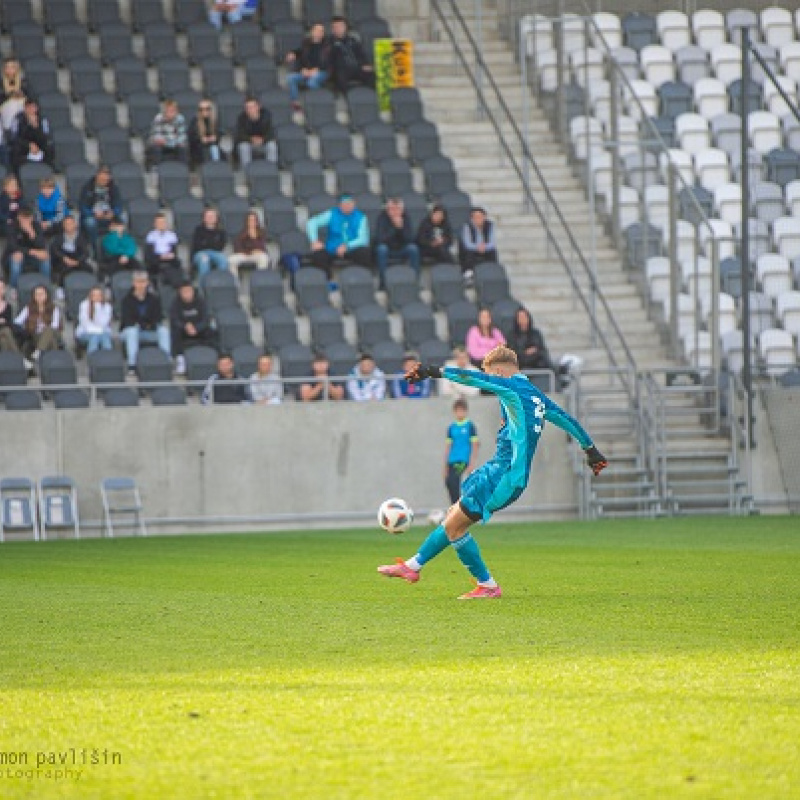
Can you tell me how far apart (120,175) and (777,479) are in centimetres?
1169

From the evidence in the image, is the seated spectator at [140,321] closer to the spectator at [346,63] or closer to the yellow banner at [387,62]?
the spectator at [346,63]

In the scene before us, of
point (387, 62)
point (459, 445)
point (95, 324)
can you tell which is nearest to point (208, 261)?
point (95, 324)

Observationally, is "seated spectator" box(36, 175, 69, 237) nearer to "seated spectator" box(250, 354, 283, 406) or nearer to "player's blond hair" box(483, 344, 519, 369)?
"seated spectator" box(250, 354, 283, 406)

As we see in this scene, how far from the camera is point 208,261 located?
29.9m

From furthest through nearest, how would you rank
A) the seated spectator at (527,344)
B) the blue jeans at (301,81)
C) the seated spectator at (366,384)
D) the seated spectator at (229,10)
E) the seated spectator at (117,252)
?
the seated spectator at (229,10), the blue jeans at (301,81), the seated spectator at (117,252), the seated spectator at (527,344), the seated spectator at (366,384)

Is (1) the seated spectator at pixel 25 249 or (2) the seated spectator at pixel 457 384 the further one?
(1) the seated spectator at pixel 25 249

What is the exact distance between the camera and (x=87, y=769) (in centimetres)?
694

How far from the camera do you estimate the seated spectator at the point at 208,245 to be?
2984 cm

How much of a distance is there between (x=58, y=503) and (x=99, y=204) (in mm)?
5316

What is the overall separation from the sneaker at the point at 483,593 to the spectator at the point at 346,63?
2185cm

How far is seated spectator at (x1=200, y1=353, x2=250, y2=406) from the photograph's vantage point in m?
27.8

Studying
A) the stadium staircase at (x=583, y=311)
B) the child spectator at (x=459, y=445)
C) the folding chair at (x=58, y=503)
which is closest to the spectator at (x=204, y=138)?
the stadium staircase at (x=583, y=311)

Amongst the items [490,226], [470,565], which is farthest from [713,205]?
[470,565]

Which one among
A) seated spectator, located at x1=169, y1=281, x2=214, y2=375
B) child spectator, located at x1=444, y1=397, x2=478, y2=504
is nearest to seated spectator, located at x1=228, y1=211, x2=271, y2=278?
seated spectator, located at x1=169, y1=281, x2=214, y2=375
